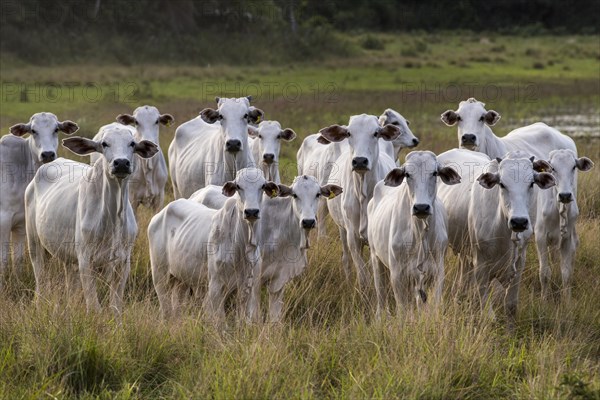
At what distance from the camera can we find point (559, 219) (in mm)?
9461

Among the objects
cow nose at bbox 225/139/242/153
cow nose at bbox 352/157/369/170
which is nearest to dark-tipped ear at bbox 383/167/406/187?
cow nose at bbox 352/157/369/170

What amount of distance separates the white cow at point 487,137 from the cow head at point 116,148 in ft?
13.2

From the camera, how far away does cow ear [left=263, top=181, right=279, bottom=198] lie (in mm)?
8336

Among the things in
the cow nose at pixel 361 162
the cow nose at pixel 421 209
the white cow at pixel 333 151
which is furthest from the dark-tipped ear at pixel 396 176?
the white cow at pixel 333 151

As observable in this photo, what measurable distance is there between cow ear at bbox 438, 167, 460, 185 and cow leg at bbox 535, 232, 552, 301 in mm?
1549

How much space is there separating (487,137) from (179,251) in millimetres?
4417

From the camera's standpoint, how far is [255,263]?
27.1 feet

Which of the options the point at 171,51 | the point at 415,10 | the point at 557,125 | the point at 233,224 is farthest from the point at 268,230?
the point at 415,10

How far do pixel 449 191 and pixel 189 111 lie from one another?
11870 mm

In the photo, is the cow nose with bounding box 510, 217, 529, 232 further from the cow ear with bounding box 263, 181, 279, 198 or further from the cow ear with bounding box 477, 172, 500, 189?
the cow ear with bounding box 263, 181, 279, 198

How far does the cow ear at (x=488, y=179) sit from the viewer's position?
825cm

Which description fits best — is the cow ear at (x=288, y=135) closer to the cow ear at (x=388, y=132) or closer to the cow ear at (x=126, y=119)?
the cow ear at (x=388, y=132)

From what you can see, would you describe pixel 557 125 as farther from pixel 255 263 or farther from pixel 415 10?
pixel 415 10

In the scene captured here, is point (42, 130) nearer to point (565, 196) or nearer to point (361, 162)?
point (361, 162)
